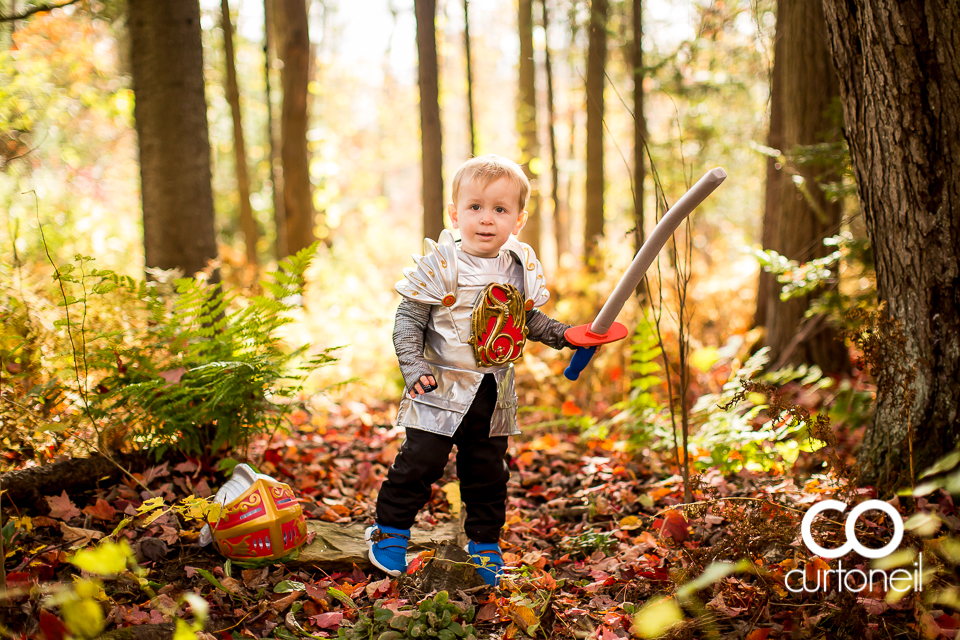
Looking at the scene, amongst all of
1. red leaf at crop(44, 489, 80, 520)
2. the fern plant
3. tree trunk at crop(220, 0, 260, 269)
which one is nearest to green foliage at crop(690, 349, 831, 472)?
the fern plant

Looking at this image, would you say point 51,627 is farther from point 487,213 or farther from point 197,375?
point 487,213

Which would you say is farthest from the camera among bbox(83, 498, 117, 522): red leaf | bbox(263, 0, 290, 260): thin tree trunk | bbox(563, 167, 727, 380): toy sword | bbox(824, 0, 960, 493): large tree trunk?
bbox(263, 0, 290, 260): thin tree trunk

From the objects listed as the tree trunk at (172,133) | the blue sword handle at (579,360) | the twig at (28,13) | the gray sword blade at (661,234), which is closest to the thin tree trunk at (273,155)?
the tree trunk at (172,133)

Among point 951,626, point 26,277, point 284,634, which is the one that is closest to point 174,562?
point 284,634

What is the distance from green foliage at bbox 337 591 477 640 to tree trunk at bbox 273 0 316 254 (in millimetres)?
7213

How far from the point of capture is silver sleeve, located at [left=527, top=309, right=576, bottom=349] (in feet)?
9.68

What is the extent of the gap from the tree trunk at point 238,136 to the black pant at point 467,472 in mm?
7621

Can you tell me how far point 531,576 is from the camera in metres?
2.80

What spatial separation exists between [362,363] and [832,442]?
574cm

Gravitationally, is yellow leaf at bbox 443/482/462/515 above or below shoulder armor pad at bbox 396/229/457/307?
below

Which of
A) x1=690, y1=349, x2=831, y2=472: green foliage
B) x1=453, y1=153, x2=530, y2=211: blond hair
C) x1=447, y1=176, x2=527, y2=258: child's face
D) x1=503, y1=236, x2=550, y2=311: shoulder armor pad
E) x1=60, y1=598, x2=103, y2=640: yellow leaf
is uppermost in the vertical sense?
x1=453, y1=153, x2=530, y2=211: blond hair

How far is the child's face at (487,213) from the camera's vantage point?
2.74 meters

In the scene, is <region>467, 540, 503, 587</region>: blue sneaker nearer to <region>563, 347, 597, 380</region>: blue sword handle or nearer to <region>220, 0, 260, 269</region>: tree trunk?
<region>563, 347, 597, 380</region>: blue sword handle

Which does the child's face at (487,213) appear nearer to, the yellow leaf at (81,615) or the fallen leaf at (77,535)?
the yellow leaf at (81,615)
